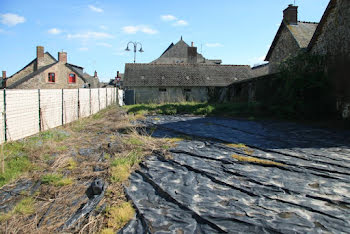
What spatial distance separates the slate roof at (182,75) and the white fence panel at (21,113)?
59.7ft

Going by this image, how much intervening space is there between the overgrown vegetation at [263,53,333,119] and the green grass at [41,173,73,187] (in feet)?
34.5

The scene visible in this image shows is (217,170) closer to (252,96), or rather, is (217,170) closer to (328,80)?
(328,80)

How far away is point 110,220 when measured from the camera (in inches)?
118

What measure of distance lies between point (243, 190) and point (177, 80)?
24427 mm

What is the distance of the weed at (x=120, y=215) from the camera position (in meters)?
2.94

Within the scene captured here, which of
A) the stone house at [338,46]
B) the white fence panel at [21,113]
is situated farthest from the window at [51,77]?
the stone house at [338,46]

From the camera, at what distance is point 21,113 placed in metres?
8.06

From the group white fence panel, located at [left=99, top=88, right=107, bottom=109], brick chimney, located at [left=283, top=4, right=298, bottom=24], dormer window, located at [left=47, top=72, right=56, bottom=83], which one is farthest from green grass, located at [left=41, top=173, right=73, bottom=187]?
dormer window, located at [left=47, top=72, right=56, bottom=83]

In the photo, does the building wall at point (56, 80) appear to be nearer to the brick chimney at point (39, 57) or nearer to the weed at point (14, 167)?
the brick chimney at point (39, 57)

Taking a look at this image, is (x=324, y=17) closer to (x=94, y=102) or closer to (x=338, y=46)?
(x=338, y=46)

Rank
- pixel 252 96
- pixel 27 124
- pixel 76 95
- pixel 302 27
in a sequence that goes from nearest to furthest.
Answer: pixel 27 124 < pixel 76 95 < pixel 252 96 < pixel 302 27

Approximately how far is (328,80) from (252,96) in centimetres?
593

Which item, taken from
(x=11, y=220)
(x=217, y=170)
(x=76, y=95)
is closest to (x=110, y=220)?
(x=11, y=220)

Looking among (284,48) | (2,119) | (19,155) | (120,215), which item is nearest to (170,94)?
(284,48)
